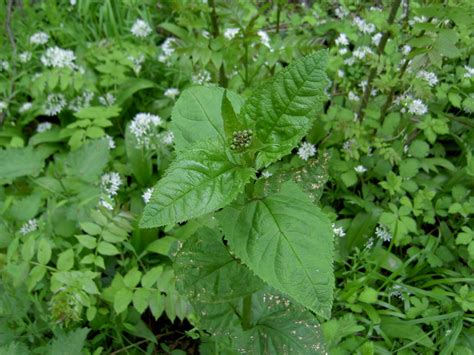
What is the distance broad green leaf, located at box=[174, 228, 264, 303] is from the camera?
4.40 ft

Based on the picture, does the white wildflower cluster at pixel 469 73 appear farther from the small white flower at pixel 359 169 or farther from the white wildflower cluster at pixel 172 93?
the white wildflower cluster at pixel 172 93

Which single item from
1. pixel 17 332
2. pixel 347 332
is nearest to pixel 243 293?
pixel 347 332

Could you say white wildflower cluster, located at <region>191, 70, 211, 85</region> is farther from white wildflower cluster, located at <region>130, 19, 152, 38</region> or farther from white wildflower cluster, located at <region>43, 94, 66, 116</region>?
white wildflower cluster, located at <region>43, 94, 66, 116</region>

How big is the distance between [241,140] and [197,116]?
0.25m

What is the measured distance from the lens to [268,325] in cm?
157

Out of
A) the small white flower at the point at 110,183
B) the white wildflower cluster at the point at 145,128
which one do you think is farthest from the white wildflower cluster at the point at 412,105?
the small white flower at the point at 110,183

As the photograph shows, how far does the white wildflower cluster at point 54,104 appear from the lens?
301cm

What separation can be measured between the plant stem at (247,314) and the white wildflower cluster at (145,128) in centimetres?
139

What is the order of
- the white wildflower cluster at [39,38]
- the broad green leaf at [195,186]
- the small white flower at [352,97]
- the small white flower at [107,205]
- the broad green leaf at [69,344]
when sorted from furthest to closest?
the white wildflower cluster at [39,38] < the small white flower at [352,97] < the small white flower at [107,205] < the broad green leaf at [69,344] < the broad green leaf at [195,186]

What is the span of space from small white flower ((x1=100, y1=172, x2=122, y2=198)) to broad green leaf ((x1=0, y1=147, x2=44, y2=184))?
34 cm

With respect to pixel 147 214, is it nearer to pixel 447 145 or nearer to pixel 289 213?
pixel 289 213

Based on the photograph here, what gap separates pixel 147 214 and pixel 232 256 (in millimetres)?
459

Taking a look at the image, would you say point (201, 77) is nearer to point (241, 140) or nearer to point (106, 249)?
point (106, 249)

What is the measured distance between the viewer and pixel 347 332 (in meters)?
1.96
